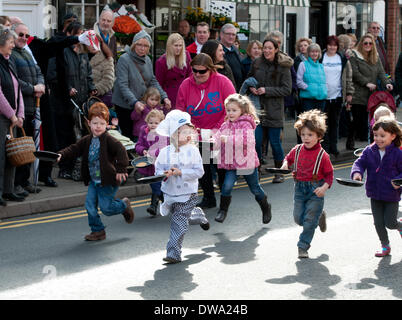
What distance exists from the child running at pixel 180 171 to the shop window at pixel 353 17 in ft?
54.2

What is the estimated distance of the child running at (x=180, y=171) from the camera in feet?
24.3

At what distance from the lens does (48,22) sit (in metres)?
14.5

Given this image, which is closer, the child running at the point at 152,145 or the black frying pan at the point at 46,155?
the black frying pan at the point at 46,155

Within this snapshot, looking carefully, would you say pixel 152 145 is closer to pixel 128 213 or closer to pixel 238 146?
pixel 238 146

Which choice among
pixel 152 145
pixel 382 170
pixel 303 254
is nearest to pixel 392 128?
pixel 382 170

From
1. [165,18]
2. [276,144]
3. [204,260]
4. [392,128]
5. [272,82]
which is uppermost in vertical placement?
[165,18]

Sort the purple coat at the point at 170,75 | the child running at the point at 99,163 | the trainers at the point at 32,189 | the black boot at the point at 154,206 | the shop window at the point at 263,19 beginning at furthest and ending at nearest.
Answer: the shop window at the point at 263,19, the purple coat at the point at 170,75, the trainers at the point at 32,189, the black boot at the point at 154,206, the child running at the point at 99,163

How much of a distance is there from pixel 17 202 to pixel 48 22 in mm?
5587

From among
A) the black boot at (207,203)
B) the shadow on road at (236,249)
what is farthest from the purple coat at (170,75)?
the shadow on road at (236,249)

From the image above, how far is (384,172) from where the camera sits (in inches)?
288

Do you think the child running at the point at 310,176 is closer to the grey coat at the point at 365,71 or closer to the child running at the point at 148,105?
the child running at the point at 148,105

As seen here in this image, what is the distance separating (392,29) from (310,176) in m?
20.1

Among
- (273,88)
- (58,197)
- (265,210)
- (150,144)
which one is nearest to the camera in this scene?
(265,210)

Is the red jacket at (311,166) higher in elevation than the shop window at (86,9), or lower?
lower
